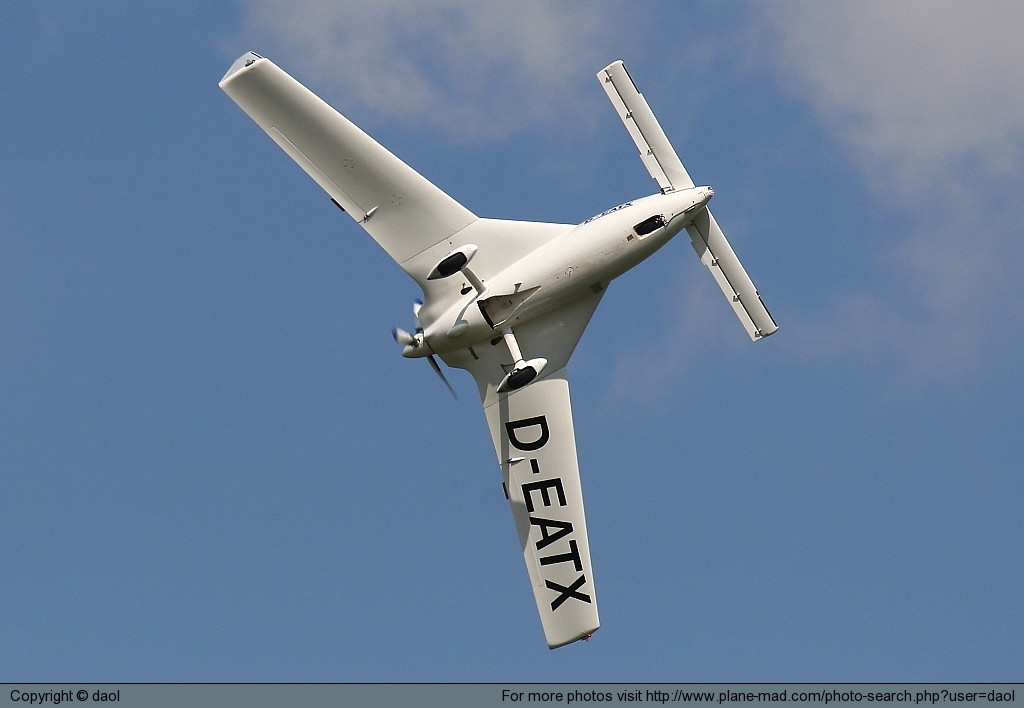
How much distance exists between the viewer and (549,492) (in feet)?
120

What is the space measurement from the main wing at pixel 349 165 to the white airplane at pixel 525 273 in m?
0.03

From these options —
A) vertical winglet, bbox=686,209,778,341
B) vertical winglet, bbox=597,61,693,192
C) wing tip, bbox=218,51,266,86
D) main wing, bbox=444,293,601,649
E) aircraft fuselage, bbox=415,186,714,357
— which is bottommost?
main wing, bbox=444,293,601,649

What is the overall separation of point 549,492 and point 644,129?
10.1m

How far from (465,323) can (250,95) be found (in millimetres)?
8189

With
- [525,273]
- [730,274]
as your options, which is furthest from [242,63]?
[730,274]

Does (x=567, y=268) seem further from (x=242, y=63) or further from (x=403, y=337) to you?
(x=242, y=63)

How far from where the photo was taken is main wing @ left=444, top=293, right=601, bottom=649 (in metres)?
36.6

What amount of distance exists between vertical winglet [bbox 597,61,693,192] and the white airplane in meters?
0.03

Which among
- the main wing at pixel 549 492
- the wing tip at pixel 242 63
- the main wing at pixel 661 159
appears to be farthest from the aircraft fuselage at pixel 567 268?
the wing tip at pixel 242 63

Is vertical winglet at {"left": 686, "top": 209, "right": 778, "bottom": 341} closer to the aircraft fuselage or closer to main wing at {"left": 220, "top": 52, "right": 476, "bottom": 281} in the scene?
Result: the aircraft fuselage

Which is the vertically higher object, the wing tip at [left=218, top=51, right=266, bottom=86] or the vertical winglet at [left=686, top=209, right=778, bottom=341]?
the wing tip at [left=218, top=51, right=266, bottom=86]

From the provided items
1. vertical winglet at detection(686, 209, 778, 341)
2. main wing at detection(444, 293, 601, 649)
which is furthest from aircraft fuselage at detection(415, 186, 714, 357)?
main wing at detection(444, 293, 601, 649)

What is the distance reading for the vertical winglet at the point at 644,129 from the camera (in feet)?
113

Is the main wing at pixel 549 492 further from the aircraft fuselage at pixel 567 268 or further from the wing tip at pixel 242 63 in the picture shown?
the wing tip at pixel 242 63
